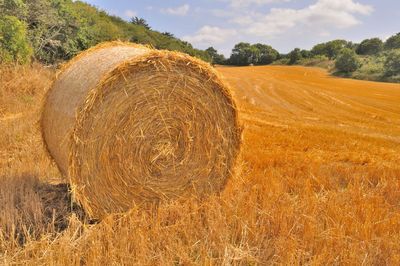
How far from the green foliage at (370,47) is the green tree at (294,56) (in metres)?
8.87

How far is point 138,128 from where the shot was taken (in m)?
4.67

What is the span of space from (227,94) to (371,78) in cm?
4191

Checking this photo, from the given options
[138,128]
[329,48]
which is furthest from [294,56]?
[138,128]

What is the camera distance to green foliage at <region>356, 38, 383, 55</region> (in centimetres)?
6397

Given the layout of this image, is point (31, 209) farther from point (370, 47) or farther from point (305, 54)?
point (305, 54)

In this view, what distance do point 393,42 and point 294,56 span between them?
14.5 m

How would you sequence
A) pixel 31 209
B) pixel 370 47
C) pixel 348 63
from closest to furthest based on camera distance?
pixel 31 209, pixel 348 63, pixel 370 47

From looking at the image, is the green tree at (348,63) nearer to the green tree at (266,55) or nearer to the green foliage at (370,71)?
the green foliage at (370,71)

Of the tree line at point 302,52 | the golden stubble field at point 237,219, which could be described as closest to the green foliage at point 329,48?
the tree line at point 302,52

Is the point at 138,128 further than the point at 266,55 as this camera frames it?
No

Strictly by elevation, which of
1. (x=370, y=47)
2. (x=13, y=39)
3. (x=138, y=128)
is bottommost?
(x=138, y=128)

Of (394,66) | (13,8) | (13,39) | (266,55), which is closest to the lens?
(13,39)

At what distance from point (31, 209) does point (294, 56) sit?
70520 mm

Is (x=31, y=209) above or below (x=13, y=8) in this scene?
below
